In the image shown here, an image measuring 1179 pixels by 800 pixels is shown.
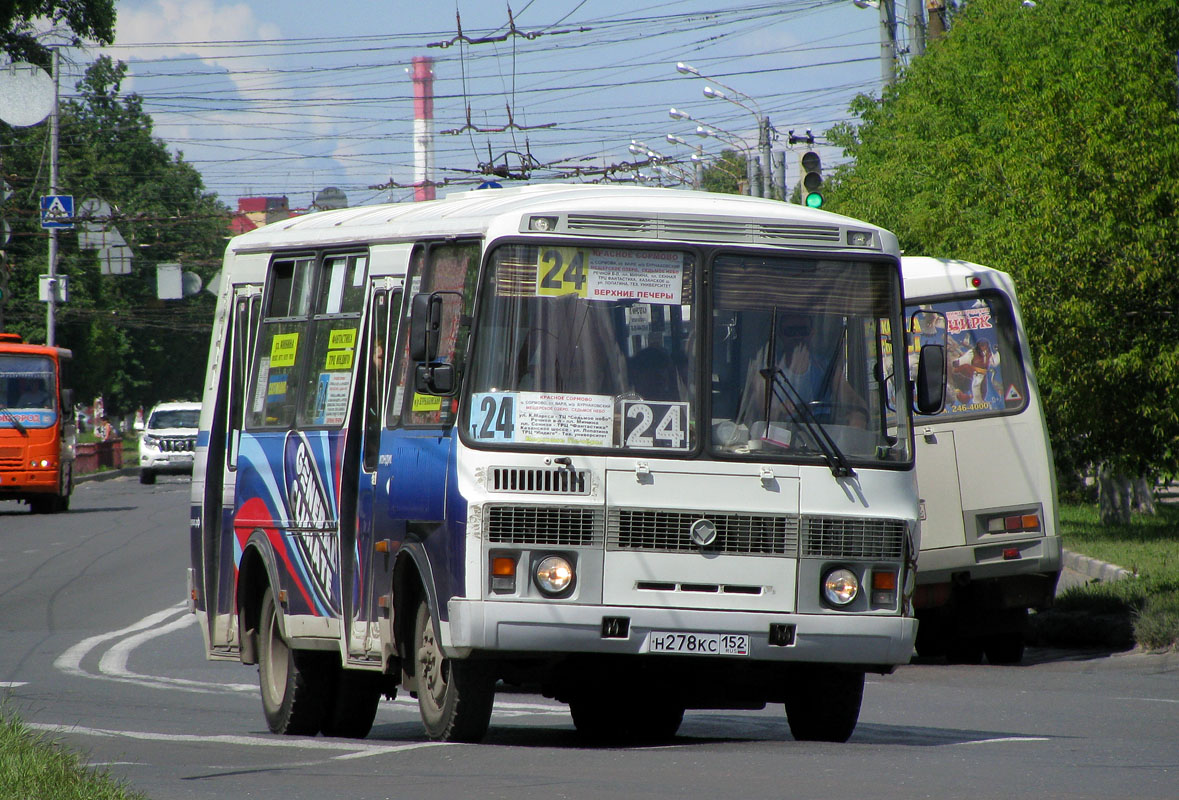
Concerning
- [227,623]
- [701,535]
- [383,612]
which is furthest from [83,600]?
[701,535]

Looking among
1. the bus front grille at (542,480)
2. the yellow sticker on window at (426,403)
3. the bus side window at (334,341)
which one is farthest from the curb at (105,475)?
the bus front grille at (542,480)

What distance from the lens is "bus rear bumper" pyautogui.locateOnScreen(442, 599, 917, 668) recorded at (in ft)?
28.1

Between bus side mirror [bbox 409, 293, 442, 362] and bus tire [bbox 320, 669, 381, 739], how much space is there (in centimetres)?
287

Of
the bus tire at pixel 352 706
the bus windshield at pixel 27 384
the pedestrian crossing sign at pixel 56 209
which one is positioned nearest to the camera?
the bus tire at pixel 352 706

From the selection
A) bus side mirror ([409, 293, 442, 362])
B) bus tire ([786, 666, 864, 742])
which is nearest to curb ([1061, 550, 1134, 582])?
bus tire ([786, 666, 864, 742])

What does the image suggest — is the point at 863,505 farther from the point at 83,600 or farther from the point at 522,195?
the point at 83,600

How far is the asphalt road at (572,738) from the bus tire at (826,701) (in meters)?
0.29

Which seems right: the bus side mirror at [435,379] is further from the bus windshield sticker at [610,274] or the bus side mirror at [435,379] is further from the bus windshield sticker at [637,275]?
the bus windshield sticker at [637,275]

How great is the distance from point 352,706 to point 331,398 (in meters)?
1.85

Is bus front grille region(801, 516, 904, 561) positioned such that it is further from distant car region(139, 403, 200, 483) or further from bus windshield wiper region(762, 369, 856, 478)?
distant car region(139, 403, 200, 483)

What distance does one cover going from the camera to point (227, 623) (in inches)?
460

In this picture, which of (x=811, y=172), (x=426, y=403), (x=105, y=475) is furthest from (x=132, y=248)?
(x=426, y=403)

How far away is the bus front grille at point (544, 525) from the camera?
8609mm

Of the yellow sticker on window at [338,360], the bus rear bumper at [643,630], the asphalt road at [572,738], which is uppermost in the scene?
the yellow sticker on window at [338,360]
